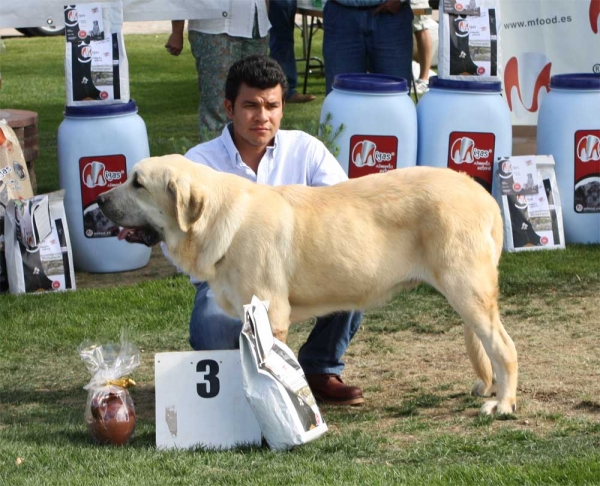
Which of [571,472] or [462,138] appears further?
[462,138]

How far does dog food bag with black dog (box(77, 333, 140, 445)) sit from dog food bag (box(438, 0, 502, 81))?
3.73 metres

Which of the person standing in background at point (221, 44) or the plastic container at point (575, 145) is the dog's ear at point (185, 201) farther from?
the plastic container at point (575, 145)

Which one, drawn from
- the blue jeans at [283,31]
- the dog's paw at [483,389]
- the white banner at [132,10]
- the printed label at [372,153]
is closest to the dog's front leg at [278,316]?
the dog's paw at [483,389]

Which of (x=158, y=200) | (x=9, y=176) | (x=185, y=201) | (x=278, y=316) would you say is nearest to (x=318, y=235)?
(x=278, y=316)

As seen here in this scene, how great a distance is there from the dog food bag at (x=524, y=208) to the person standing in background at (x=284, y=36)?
4.29m

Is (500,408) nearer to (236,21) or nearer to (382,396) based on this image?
(382,396)

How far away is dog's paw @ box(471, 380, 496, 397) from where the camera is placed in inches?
187

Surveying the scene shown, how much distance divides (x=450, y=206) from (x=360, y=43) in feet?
11.7

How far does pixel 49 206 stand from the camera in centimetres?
676

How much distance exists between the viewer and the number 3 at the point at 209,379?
4.21 meters

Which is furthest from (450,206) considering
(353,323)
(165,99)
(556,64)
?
(165,99)

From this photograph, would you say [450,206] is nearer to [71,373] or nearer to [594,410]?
[594,410]

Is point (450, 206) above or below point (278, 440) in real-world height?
above

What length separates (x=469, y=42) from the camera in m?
7.21
